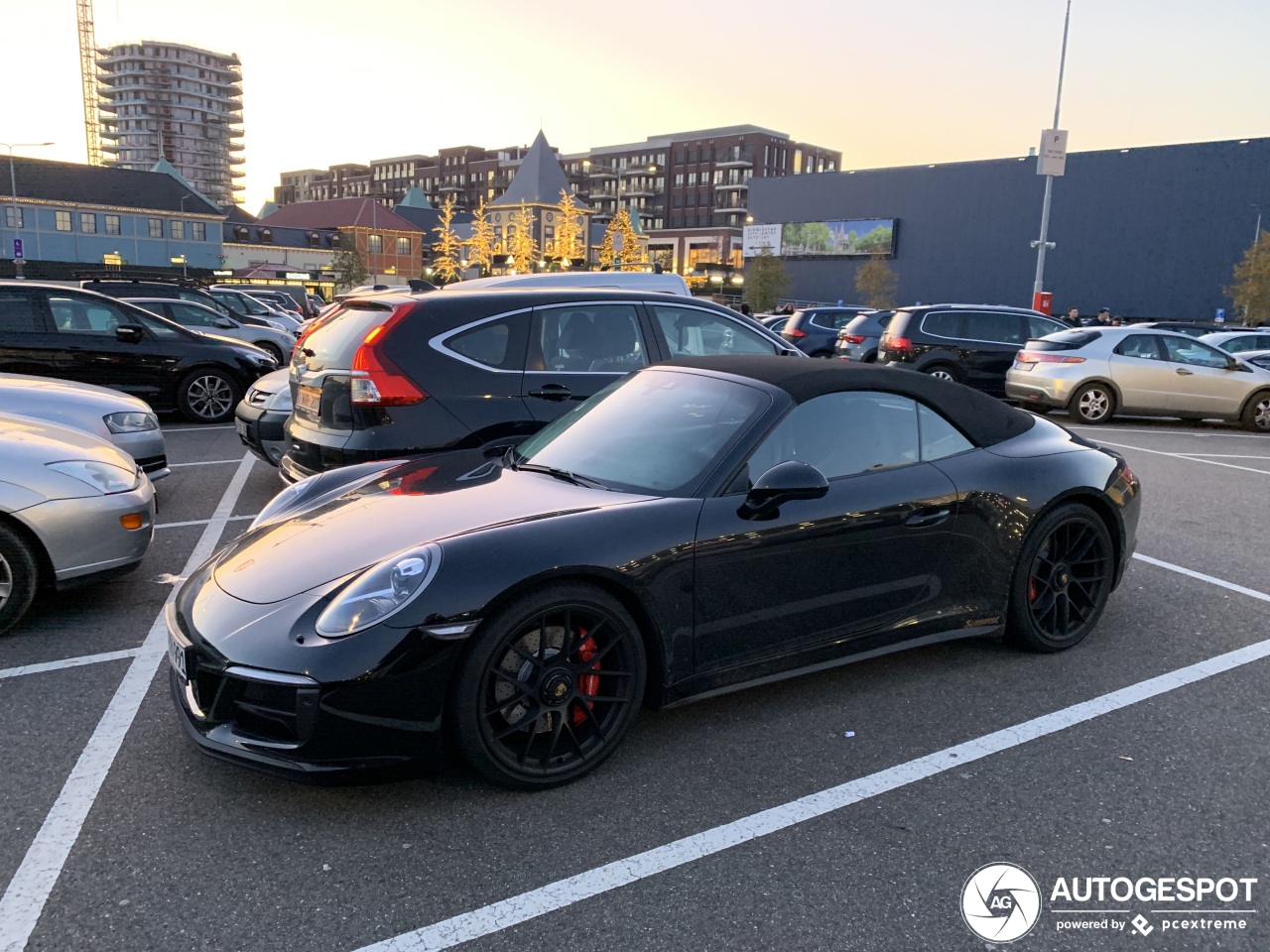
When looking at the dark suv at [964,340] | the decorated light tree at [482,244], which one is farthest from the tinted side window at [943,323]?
the decorated light tree at [482,244]

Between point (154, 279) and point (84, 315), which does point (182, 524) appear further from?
point (154, 279)

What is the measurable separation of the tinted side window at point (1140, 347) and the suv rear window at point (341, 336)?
11.8 metres

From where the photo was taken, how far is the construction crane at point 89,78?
15738cm

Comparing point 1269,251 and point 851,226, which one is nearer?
point 1269,251

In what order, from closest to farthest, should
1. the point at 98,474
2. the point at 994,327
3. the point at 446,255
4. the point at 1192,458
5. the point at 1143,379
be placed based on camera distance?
the point at 98,474
the point at 1192,458
the point at 1143,379
the point at 994,327
the point at 446,255

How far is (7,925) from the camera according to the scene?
240cm

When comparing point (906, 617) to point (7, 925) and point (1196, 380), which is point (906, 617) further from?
point (1196, 380)

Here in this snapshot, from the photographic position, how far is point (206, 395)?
11.6 m

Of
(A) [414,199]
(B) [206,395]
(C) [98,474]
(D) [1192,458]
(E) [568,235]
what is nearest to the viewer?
(C) [98,474]

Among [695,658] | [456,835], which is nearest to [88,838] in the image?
[456,835]

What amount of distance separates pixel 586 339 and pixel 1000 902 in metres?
4.22

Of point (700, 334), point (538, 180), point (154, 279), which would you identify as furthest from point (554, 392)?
point (538, 180)

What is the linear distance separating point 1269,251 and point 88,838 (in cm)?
5168

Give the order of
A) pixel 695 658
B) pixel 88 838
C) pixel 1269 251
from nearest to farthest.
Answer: pixel 88 838, pixel 695 658, pixel 1269 251
